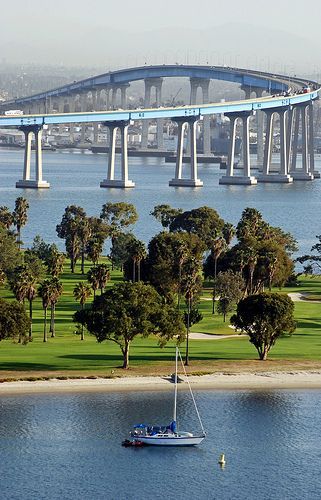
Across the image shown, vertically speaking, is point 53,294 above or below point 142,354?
above

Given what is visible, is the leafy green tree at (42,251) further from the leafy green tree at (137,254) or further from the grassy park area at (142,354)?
the grassy park area at (142,354)

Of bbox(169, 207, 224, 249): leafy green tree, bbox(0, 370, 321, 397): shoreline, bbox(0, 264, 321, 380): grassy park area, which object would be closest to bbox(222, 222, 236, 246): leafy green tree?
bbox(169, 207, 224, 249): leafy green tree

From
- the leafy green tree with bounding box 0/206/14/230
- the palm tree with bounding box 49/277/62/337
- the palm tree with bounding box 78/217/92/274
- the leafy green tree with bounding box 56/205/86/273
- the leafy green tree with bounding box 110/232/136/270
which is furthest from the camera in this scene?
the leafy green tree with bounding box 0/206/14/230

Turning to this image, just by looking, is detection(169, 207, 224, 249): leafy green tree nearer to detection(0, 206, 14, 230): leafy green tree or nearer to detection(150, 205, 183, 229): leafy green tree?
detection(150, 205, 183, 229): leafy green tree

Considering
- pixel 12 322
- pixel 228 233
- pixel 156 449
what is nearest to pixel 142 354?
pixel 12 322

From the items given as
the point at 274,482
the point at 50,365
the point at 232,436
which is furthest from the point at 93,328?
the point at 274,482

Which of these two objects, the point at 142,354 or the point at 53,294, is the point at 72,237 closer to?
the point at 53,294
